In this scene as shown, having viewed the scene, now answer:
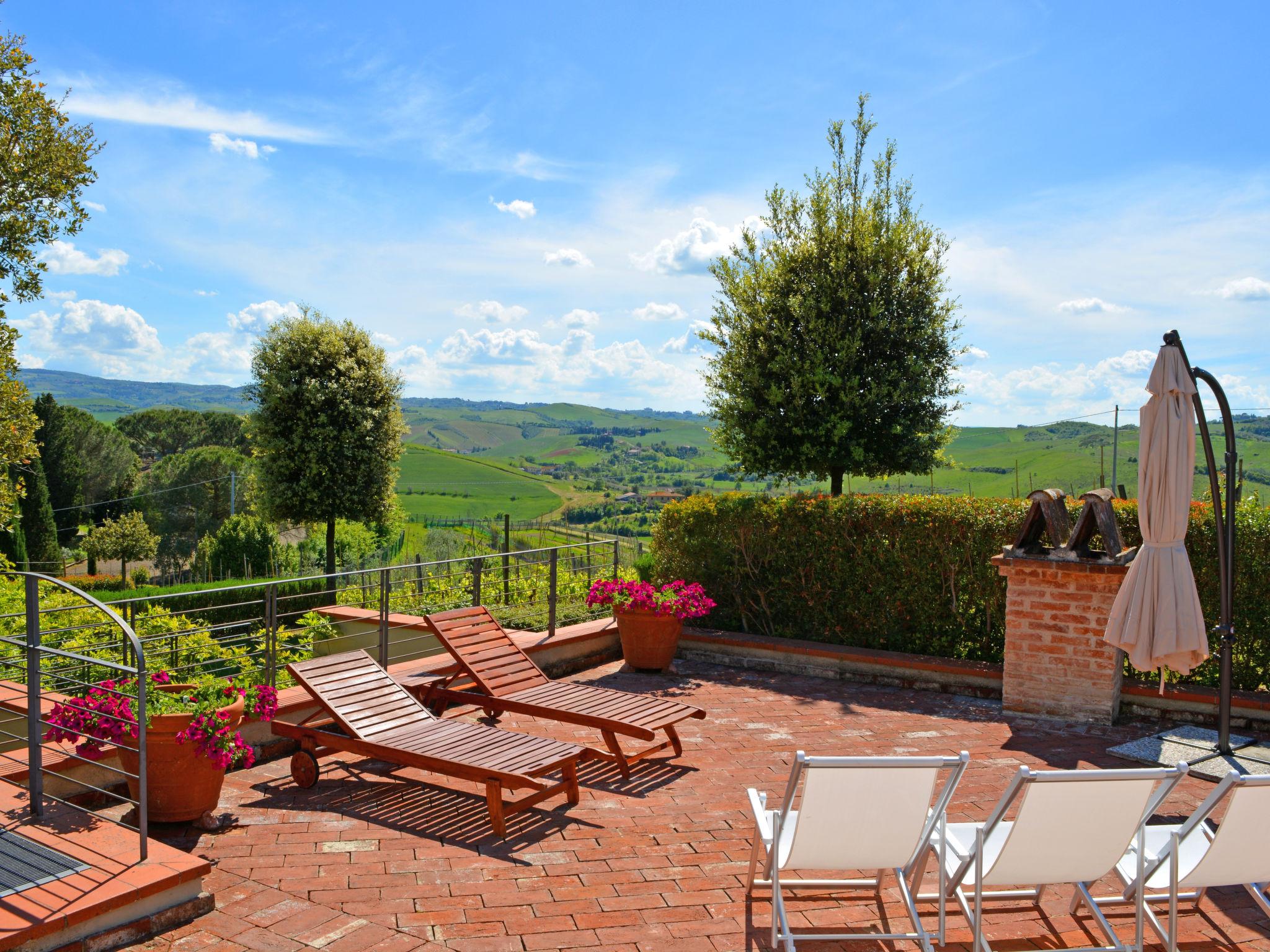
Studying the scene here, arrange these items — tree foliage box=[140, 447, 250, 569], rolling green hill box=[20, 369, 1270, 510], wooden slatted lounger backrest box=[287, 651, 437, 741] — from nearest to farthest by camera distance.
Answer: wooden slatted lounger backrest box=[287, 651, 437, 741] → rolling green hill box=[20, 369, 1270, 510] → tree foliage box=[140, 447, 250, 569]

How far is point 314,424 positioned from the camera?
53.5ft

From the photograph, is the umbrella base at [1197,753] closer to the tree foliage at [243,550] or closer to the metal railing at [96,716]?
the metal railing at [96,716]

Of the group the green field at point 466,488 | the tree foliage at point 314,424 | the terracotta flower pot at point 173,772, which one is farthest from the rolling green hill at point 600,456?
the terracotta flower pot at point 173,772

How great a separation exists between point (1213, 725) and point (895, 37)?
706 centimetres

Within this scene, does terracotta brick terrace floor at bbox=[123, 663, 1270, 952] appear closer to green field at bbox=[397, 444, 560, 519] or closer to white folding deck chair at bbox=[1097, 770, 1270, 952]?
white folding deck chair at bbox=[1097, 770, 1270, 952]

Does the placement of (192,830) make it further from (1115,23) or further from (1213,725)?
(1115,23)

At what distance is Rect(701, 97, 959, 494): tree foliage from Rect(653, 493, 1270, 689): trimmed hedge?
2.61 metres

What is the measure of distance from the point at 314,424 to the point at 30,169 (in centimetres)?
572

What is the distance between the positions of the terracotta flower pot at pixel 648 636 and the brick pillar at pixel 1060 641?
3053mm

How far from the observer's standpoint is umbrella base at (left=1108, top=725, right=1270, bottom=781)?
5.87 meters

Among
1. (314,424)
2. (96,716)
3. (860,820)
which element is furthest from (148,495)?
(860,820)

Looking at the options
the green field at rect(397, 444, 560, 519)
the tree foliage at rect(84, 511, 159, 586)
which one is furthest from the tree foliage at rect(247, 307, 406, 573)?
the green field at rect(397, 444, 560, 519)

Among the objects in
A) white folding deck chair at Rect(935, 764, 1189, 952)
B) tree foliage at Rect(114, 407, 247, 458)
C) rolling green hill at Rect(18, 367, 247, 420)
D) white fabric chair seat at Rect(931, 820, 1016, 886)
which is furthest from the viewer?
rolling green hill at Rect(18, 367, 247, 420)

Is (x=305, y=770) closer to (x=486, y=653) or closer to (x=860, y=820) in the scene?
(x=486, y=653)
